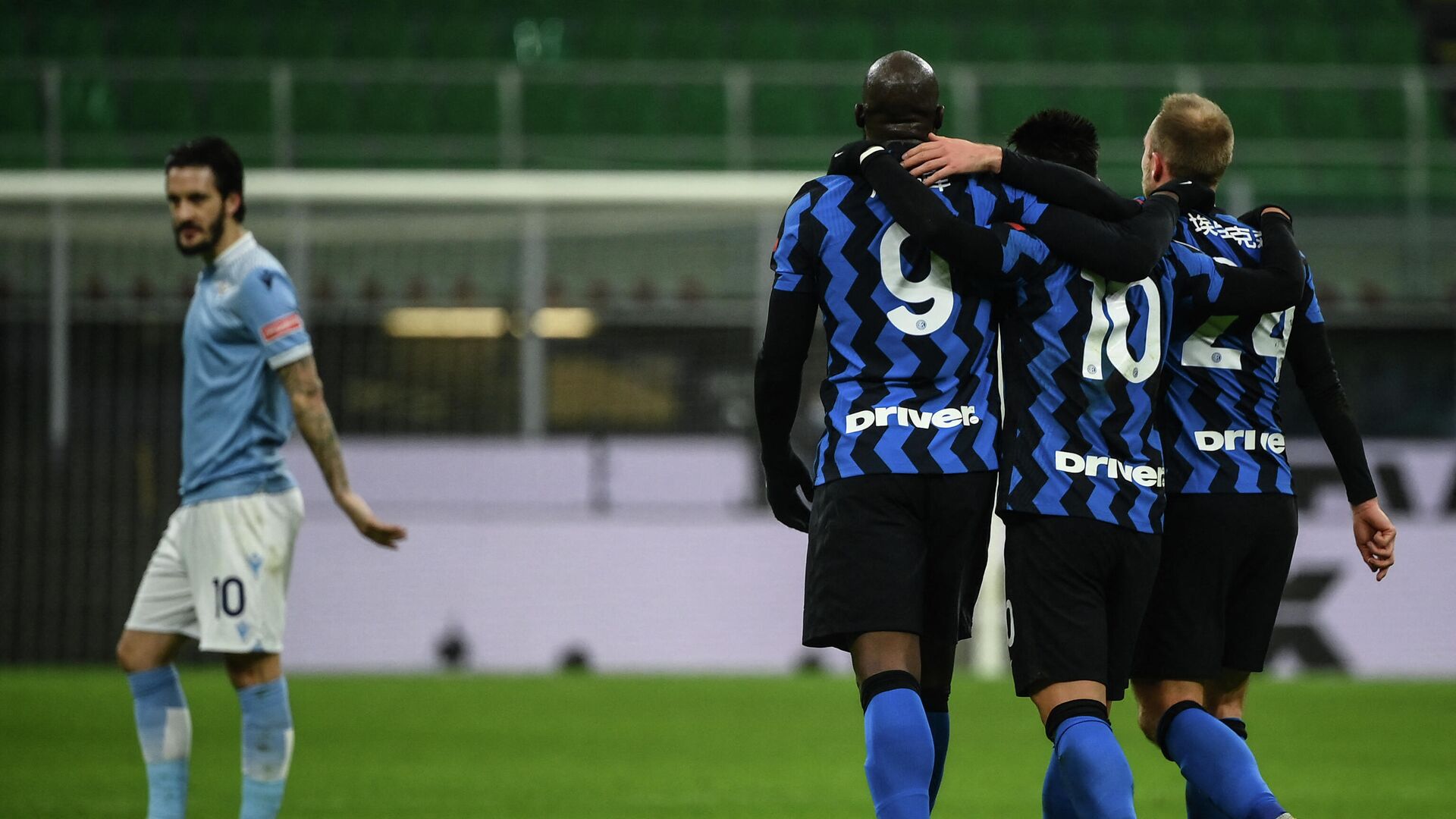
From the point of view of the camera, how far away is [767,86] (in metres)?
13.3

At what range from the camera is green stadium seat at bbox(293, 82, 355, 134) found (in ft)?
42.9

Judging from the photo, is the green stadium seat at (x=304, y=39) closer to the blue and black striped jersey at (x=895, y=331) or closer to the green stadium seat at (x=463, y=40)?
the green stadium seat at (x=463, y=40)

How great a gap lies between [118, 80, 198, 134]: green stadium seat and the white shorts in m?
8.89

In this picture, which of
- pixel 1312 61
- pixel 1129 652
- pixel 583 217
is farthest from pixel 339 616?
pixel 1312 61

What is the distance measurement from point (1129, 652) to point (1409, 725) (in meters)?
5.97

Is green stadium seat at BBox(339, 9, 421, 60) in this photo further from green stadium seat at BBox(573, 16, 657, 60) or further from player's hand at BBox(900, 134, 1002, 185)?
player's hand at BBox(900, 134, 1002, 185)

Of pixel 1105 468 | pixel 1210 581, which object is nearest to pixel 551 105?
pixel 1210 581

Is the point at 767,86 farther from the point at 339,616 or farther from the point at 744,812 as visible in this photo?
the point at 744,812

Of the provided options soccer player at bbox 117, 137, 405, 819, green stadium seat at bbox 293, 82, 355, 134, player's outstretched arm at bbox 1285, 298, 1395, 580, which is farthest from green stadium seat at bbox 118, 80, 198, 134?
player's outstretched arm at bbox 1285, 298, 1395, 580

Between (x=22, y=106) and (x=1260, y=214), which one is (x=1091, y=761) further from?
Result: (x=22, y=106)

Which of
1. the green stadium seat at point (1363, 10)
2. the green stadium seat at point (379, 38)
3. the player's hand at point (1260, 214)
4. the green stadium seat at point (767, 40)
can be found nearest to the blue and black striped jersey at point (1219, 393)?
the player's hand at point (1260, 214)

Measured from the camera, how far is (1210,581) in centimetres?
401

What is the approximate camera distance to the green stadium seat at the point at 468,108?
43.7 ft

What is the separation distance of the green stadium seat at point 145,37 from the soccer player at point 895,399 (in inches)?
558
